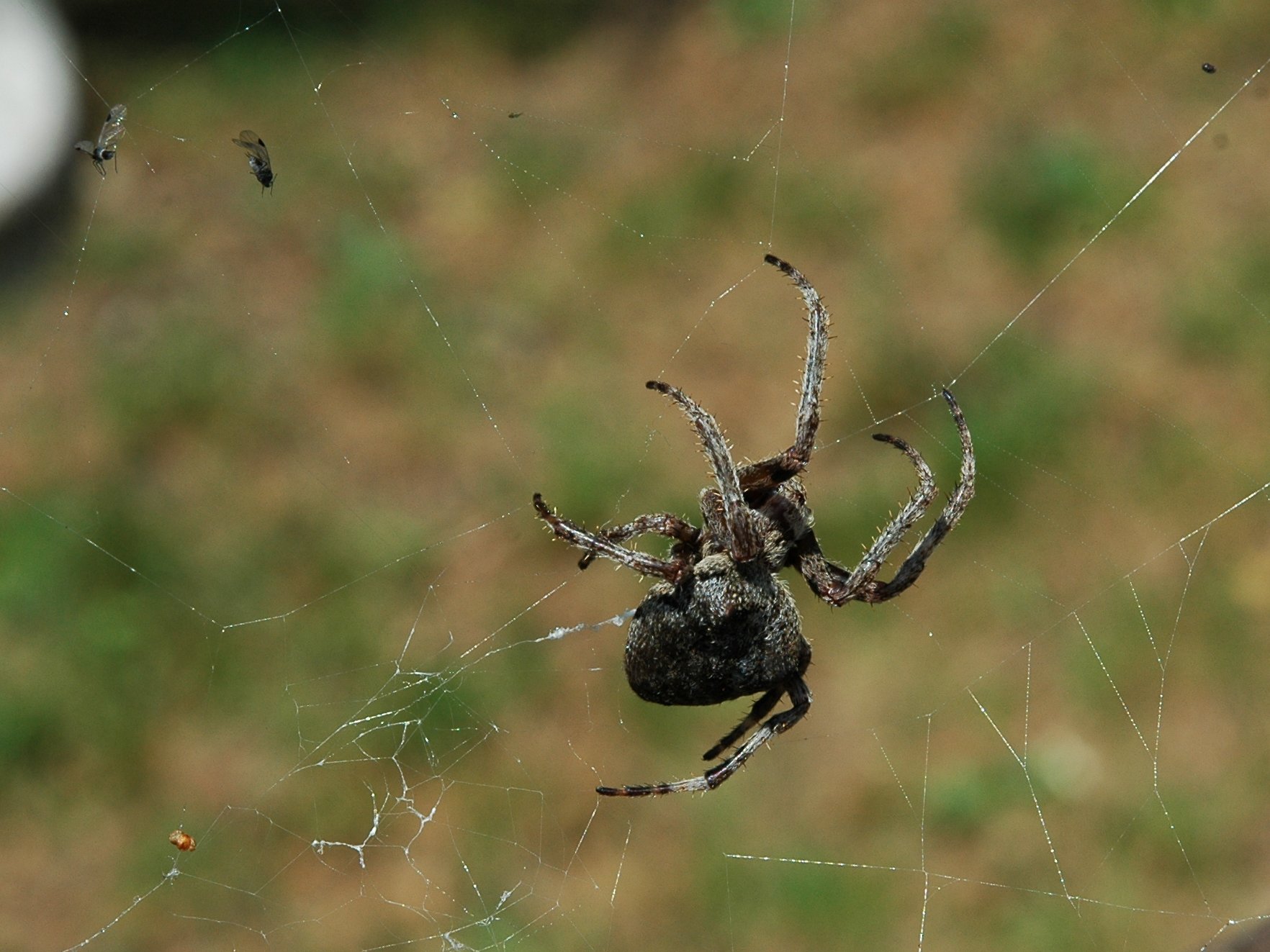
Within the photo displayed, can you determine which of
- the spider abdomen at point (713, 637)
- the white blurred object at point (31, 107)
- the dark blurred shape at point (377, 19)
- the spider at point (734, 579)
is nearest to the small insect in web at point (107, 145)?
the white blurred object at point (31, 107)

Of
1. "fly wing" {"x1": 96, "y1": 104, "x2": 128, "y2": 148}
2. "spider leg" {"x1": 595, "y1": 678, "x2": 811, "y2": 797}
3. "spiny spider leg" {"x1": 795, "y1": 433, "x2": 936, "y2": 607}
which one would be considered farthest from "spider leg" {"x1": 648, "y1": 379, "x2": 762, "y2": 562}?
"fly wing" {"x1": 96, "y1": 104, "x2": 128, "y2": 148}

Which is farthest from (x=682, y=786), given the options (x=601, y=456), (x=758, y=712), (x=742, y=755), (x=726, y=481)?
(x=601, y=456)

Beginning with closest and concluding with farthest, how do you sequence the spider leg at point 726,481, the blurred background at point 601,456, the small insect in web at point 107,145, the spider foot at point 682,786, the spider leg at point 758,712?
1. the spider leg at point 726,481
2. the spider foot at point 682,786
3. the spider leg at point 758,712
4. the small insect in web at point 107,145
5. the blurred background at point 601,456

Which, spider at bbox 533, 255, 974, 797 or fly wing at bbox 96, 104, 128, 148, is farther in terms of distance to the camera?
fly wing at bbox 96, 104, 128, 148

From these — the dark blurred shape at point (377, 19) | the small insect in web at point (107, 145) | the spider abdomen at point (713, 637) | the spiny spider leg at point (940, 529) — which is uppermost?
the small insect in web at point (107, 145)

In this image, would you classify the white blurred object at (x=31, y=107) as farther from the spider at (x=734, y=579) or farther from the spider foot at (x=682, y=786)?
the spider foot at (x=682, y=786)

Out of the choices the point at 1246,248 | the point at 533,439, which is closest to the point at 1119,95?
the point at 1246,248

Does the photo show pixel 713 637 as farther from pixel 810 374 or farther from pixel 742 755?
pixel 810 374

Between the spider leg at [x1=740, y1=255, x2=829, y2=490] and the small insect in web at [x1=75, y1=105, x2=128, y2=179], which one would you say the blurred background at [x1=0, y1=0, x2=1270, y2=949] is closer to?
the small insect in web at [x1=75, y1=105, x2=128, y2=179]
